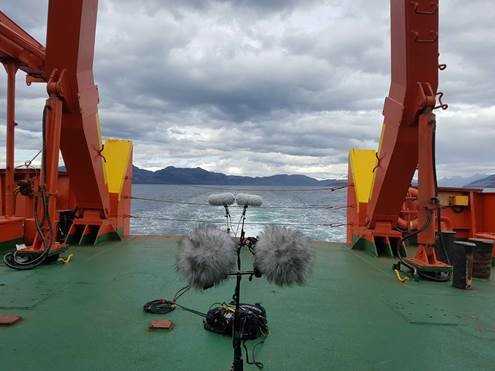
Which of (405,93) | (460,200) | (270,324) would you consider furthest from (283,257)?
(460,200)

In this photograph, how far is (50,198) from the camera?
5574 mm

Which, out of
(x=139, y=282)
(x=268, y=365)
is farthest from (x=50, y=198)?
(x=268, y=365)

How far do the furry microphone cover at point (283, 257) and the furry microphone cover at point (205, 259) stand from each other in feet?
0.54

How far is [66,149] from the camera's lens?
20.9 ft

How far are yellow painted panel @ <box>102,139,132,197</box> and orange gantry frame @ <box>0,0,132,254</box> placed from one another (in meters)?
0.02

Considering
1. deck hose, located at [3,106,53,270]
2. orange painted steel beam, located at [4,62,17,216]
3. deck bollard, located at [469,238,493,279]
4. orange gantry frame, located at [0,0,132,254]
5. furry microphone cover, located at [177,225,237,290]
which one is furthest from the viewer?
orange painted steel beam, located at [4,62,17,216]

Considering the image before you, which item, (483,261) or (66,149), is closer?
(483,261)

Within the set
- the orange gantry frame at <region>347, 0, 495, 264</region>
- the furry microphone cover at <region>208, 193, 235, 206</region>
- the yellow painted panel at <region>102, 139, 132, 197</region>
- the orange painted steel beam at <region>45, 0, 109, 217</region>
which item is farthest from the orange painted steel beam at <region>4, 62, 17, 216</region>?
the orange gantry frame at <region>347, 0, 495, 264</region>

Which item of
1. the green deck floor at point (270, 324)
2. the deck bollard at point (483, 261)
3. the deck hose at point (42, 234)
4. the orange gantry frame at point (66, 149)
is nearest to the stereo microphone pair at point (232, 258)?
the green deck floor at point (270, 324)

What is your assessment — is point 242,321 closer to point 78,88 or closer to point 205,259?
point 205,259

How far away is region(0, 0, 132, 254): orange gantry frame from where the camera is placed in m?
5.54

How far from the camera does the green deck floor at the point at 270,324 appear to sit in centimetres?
287

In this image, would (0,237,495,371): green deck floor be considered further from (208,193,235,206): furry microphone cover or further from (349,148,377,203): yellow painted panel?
(349,148,377,203): yellow painted panel

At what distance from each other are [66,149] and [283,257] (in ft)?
16.6
